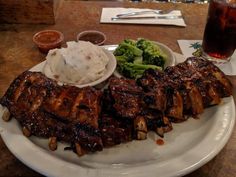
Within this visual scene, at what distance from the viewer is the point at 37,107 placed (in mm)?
1364

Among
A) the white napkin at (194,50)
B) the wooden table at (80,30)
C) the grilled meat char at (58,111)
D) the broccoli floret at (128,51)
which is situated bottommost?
the wooden table at (80,30)

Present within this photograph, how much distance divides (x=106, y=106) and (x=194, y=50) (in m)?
1.09

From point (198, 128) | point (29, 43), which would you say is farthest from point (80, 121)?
point (29, 43)

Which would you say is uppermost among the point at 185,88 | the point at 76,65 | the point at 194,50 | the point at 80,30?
the point at 185,88

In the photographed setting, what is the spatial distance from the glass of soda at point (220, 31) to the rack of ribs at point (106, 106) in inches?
21.4

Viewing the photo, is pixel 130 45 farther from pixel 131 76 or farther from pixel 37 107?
pixel 37 107

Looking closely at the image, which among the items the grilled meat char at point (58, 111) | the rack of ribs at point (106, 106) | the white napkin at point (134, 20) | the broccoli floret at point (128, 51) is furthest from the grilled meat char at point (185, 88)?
the white napkin at point (134, 20)

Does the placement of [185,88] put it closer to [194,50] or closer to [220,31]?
[220,31]

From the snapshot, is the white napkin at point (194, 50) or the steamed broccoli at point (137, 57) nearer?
the steamed broccoli at point (137, 57)

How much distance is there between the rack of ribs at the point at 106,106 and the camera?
1.30 metres

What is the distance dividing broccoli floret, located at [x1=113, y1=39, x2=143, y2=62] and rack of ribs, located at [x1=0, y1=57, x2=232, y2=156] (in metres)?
0.44

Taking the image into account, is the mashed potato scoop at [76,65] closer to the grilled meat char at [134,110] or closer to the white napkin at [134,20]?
the grilled meat char at [134,110]

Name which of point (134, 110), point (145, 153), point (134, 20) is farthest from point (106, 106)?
point (134, 20)

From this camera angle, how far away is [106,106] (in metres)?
1.42
